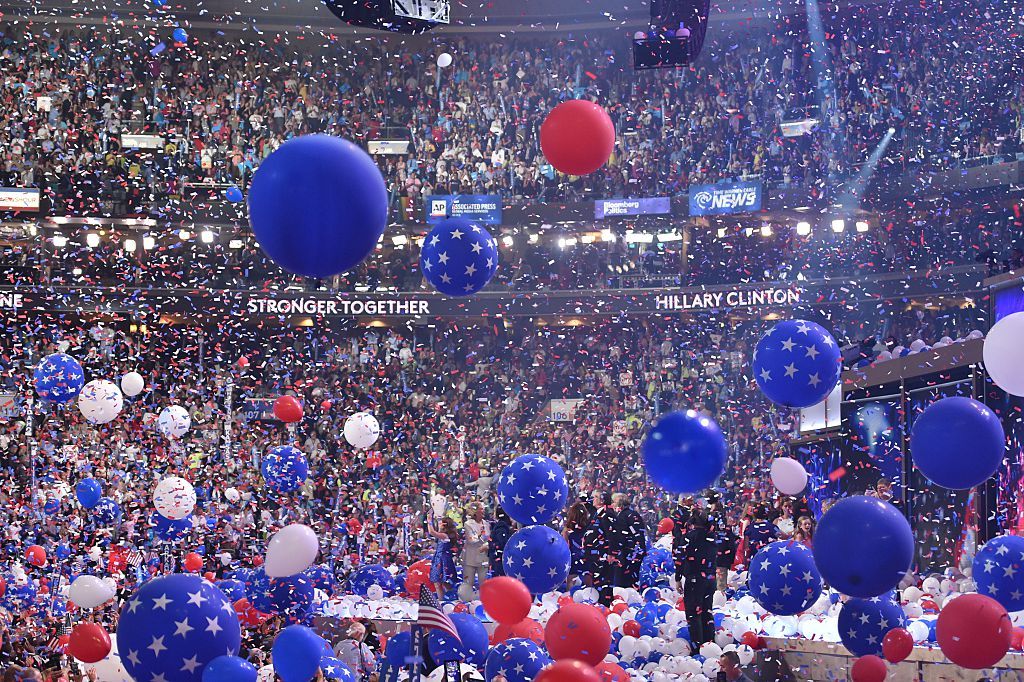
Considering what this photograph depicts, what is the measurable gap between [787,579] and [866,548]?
47.4 inches

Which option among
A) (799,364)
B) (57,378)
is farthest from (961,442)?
(57,378)

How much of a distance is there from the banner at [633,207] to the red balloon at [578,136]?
13.3 meters

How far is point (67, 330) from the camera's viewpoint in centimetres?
2084

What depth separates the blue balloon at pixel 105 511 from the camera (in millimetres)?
11984

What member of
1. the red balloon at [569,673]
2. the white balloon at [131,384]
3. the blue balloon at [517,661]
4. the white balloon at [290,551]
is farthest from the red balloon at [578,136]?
the white balloon at [131,384]

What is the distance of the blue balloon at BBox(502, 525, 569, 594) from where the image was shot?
792 centimetres

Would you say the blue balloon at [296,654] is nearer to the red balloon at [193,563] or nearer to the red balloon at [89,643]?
the red balloon at [89,643]

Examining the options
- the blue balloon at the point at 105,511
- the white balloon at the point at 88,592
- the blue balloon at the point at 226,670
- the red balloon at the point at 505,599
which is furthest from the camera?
the blue balloon at the point at 105,511

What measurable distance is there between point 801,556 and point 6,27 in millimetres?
19997

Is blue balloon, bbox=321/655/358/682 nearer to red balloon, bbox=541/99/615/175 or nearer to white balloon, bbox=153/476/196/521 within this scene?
red balloon, bbox=541/99/615/175

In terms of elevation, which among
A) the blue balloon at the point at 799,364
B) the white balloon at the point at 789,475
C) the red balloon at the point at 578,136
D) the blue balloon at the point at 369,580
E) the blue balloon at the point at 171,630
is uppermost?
the red balloon at the point at 578,136

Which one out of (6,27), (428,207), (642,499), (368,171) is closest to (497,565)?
(642,499)

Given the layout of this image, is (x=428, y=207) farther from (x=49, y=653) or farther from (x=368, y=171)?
(x=368, y=171)

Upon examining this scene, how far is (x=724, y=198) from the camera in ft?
64.4
